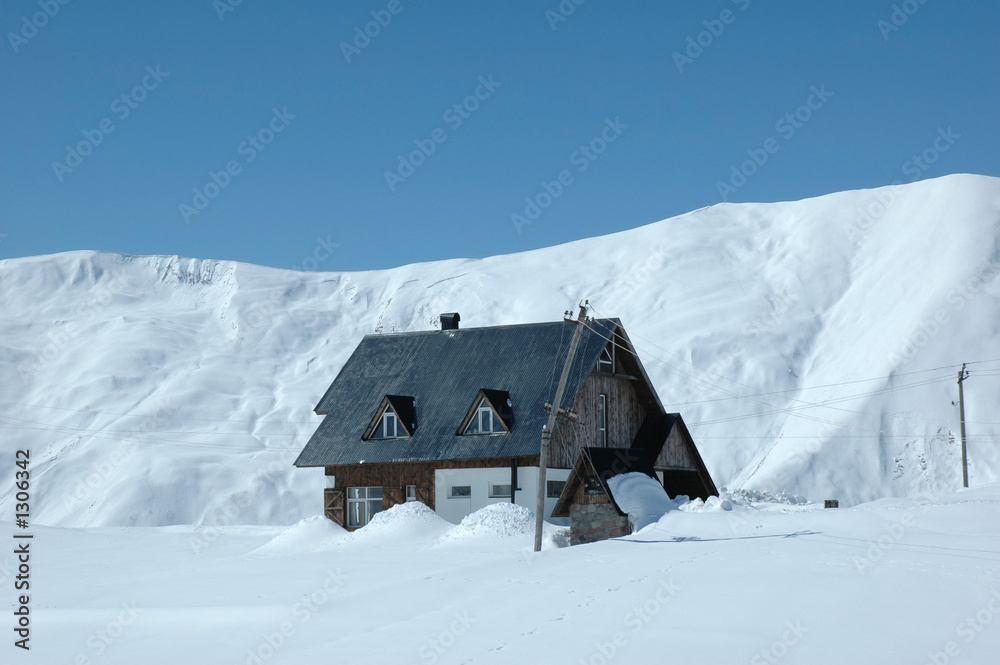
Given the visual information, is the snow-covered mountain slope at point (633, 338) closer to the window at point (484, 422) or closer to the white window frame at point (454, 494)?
the window at point (484, 422)

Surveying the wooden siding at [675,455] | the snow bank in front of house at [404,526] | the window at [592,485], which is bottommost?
the snow bank in front of house at [404,526]

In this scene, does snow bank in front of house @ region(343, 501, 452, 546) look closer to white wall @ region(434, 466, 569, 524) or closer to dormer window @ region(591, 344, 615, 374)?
white wall @ region(434, 466, 569, 524)

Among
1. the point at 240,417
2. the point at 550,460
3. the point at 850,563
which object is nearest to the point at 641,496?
the point at 550,460

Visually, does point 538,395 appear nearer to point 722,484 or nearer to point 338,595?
point 338,595

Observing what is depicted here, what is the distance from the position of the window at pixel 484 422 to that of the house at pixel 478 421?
0.05 metres

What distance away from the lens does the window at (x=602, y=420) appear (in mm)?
37438

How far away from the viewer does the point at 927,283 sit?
83750mm

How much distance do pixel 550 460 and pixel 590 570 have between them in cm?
1256

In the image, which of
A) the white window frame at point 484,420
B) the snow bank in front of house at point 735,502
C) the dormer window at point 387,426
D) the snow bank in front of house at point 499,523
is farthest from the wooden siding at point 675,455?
the dormer window at point 387,426

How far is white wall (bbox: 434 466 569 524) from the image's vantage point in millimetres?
34594

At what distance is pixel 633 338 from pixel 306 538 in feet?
205

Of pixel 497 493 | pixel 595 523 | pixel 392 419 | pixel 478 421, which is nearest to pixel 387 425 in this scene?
pixel 392 419

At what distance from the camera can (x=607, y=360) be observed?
38250mm

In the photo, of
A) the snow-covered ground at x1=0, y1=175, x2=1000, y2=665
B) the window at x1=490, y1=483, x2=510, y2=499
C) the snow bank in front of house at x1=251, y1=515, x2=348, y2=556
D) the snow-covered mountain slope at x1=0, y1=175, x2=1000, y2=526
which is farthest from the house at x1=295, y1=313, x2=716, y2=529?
the snow-covered mountain slope at x1=0, y1=175, x2=1000, y2=526
